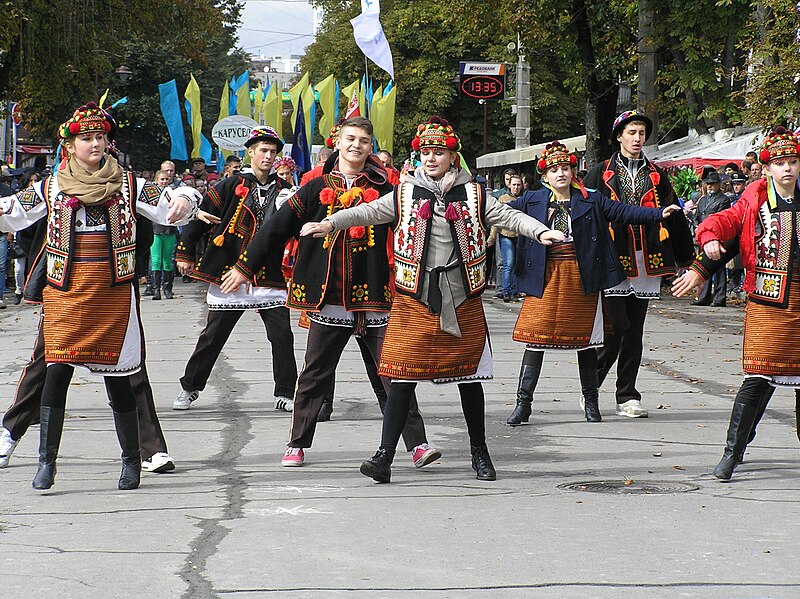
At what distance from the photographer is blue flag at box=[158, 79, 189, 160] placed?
30719 millimetres

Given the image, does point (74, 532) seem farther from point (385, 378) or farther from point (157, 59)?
point (157, 59)

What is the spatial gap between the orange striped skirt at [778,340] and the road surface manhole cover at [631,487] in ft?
2.40

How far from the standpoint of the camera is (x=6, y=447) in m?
7.29

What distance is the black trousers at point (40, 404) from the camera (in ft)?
23.4

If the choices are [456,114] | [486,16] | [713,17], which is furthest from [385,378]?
[456,114]

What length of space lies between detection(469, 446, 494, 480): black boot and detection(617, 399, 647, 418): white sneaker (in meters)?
2.38

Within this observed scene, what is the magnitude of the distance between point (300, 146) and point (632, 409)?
20.5 metres

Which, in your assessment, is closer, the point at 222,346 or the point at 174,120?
the point at 222,346

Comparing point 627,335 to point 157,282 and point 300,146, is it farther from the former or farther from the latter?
point 300,146

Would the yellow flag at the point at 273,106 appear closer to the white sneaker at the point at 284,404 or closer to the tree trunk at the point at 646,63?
the tree trunk at the point at 646,63

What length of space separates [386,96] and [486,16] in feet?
18.6

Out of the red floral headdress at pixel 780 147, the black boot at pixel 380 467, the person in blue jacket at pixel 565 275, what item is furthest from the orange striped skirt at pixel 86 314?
the red floral headdress at pixel 780 147

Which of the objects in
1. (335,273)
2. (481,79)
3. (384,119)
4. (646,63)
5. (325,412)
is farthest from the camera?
(384,119)

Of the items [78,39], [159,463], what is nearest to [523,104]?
[78,39]
